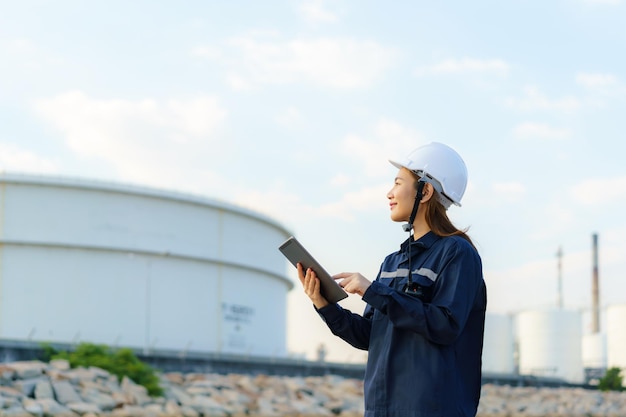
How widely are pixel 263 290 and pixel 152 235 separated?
562 centimetres

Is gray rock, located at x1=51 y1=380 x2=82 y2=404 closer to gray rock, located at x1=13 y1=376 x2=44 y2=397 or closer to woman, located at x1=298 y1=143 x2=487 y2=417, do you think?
gray rock, located at x1=13 y1=376 x2=44 y2=397

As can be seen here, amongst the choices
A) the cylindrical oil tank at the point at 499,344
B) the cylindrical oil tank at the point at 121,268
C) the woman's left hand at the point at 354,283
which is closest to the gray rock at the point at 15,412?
the woman's left hand at the point at 354,283

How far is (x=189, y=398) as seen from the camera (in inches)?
729

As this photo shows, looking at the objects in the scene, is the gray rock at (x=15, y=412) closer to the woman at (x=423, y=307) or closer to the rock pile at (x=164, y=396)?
the rock pile at (x=164, y=396)

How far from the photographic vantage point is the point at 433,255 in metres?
2.96

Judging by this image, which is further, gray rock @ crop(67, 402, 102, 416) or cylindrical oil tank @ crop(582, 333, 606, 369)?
cylindrical oil tank @ crop(582, 333, 606, 369)

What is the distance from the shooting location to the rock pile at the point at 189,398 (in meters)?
15.3

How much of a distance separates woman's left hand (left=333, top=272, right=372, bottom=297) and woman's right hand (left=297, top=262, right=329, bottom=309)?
11cm

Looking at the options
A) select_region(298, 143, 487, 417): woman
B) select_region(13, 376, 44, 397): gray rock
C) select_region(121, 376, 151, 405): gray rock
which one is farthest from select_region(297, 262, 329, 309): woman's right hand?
select_region(121, 376, 151, 405): gray rock

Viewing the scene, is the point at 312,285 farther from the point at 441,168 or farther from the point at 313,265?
the point at 441,168

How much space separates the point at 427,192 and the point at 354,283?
1.34 ft

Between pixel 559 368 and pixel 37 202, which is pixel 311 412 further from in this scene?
pixel 559 368

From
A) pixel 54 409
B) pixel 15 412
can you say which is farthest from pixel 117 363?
pixel 15 412

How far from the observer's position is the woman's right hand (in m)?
3.04
